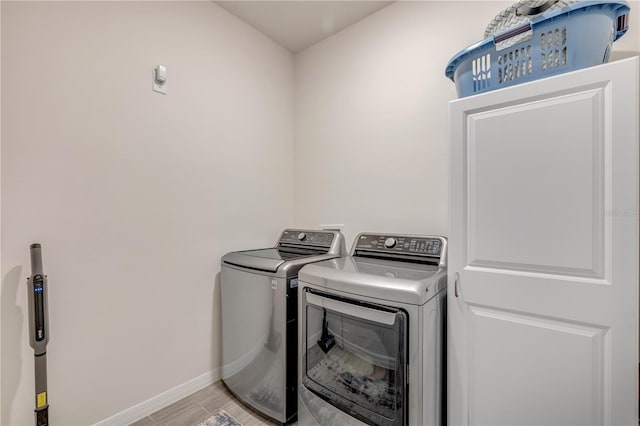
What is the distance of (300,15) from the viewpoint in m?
2.15

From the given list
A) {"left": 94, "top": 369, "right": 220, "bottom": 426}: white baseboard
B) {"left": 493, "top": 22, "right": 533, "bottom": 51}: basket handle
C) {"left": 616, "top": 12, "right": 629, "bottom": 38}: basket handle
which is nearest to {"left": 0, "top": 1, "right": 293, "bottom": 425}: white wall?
{"left": 94, "top": 369, "right": 220, "bottom": 426}: white baseboard

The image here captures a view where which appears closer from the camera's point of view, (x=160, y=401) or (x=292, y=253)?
(x=160, y=401)

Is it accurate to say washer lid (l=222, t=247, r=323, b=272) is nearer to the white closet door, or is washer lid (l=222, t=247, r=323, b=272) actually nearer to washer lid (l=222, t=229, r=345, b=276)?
washer lid (l=222, t=229, r=345, b=276)

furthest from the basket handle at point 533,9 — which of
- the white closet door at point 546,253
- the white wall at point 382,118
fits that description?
the white wall at point 382,118

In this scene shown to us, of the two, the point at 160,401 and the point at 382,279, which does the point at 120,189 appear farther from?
the point at 382,279

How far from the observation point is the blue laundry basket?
0.97 meters

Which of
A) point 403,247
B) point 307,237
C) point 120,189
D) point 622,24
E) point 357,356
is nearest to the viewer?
point 622,24

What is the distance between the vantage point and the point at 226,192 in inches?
83.4

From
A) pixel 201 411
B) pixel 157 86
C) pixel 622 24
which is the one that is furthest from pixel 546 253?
pixel 157 86

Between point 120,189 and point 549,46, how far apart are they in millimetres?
2077

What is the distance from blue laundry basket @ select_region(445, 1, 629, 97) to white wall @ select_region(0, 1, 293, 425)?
167 cm

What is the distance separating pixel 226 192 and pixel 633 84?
209 centimetres

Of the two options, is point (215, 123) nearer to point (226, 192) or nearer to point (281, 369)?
point (226, 192)

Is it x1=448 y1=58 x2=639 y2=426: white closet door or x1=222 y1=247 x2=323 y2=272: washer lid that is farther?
x1=222 y1=247 x2=323 y2=272: washer lid
